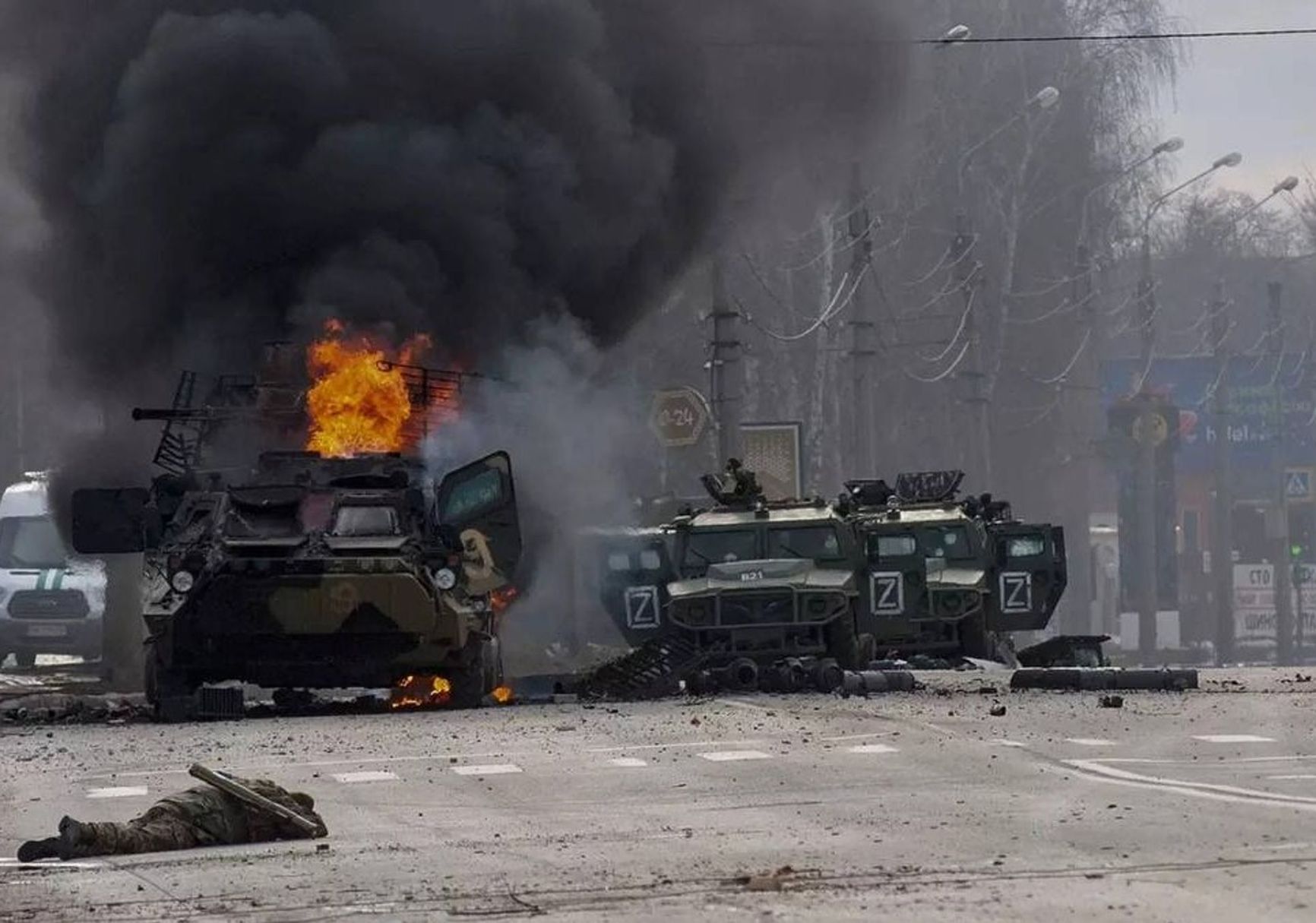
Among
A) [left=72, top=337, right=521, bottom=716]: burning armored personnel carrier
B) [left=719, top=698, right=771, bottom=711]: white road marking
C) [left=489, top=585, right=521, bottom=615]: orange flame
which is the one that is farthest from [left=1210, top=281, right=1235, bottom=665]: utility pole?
[left=72, top=337, right=521, bottom=716]: burning armored personnel carrier

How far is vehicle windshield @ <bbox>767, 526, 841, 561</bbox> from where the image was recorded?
2267cm

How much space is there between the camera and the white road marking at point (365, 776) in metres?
13.2

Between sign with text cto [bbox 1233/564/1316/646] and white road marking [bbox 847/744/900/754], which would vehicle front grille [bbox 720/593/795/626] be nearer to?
white road marking [bbox 847/744/900/754]

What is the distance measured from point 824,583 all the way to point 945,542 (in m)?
5.23

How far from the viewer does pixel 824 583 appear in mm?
21531

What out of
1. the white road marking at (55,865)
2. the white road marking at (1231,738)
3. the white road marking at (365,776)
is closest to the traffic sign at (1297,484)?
the white road marking at (1231,738)

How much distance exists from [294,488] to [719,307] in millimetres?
11236

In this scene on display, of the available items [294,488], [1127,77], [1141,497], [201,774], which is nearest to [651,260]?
[294,488]

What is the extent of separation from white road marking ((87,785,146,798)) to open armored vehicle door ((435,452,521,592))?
5.51 m

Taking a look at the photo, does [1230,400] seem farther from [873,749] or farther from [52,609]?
[873,749]

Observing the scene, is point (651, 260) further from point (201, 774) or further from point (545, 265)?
point (201, 774)

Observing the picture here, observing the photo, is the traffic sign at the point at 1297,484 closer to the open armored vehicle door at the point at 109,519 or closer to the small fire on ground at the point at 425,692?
the small fire on ground at the point at 425,692

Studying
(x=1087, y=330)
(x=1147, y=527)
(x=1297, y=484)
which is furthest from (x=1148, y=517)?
(x=1087, y=330)

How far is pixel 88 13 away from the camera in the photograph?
25.9 meters
